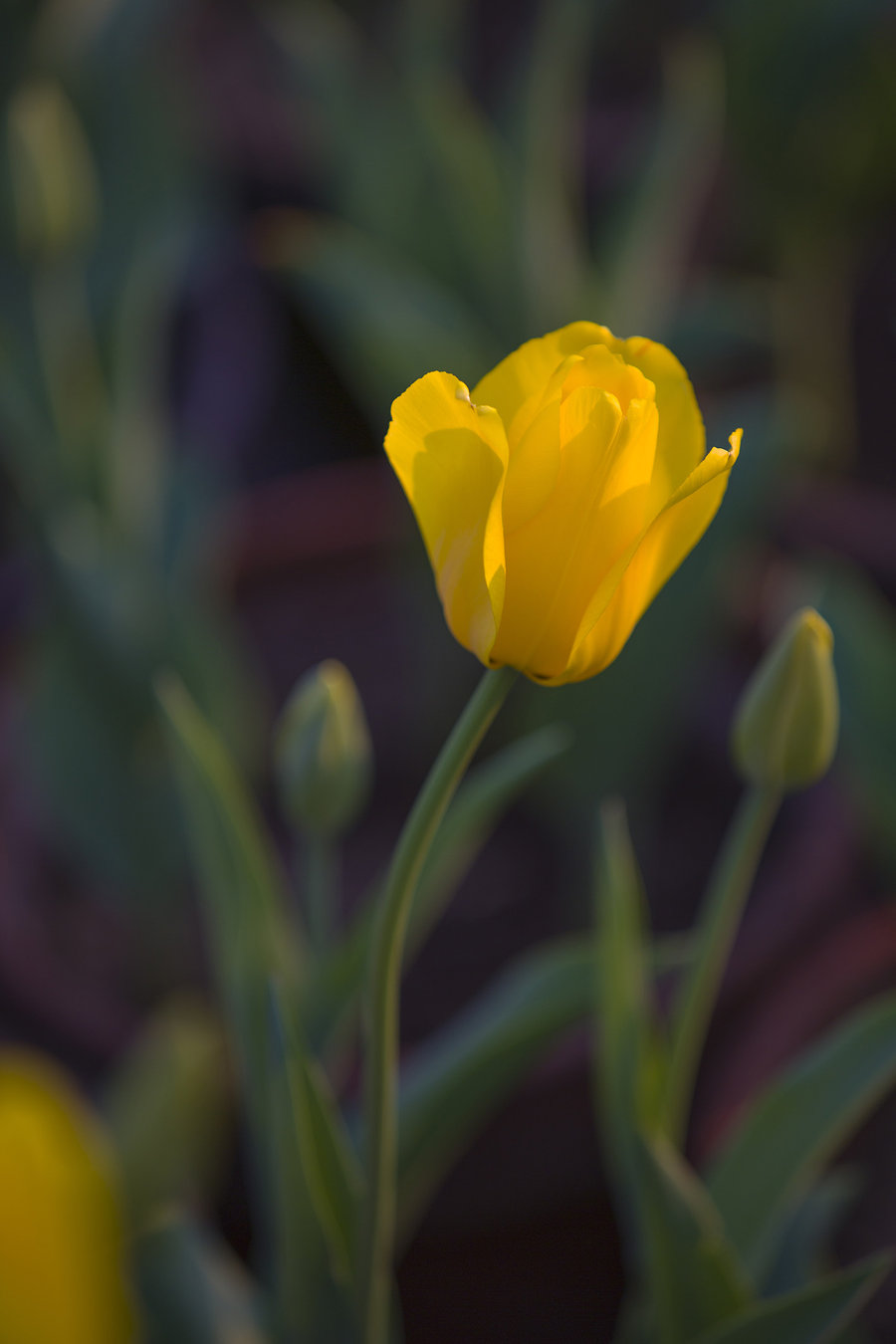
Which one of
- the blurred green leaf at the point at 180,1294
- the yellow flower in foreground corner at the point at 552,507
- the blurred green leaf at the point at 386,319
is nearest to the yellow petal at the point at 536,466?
the yellow flower in foreground corner at the point at 552,507

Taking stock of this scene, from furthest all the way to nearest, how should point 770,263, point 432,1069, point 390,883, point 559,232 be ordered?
point 770,263
point 559,232
point 432,1069
point 390,883

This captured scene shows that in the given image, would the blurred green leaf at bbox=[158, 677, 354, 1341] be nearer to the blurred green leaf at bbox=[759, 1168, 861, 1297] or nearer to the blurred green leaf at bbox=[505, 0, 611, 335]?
the blurred green leaf at bbox=[759, 1168, 861, 1297]

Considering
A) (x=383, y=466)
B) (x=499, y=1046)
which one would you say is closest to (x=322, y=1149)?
(x=499, y=1046)

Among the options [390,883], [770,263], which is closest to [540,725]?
[390,883]

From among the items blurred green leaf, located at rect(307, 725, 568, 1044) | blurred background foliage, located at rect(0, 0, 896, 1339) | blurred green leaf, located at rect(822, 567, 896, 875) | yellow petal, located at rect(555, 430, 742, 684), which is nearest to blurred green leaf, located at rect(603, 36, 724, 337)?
blurred background foliage, located at rect(0, 0, 896, 1339)

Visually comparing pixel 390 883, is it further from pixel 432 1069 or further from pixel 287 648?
pixel 287 648

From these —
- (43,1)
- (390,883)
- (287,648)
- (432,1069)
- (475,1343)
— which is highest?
(43,1)
